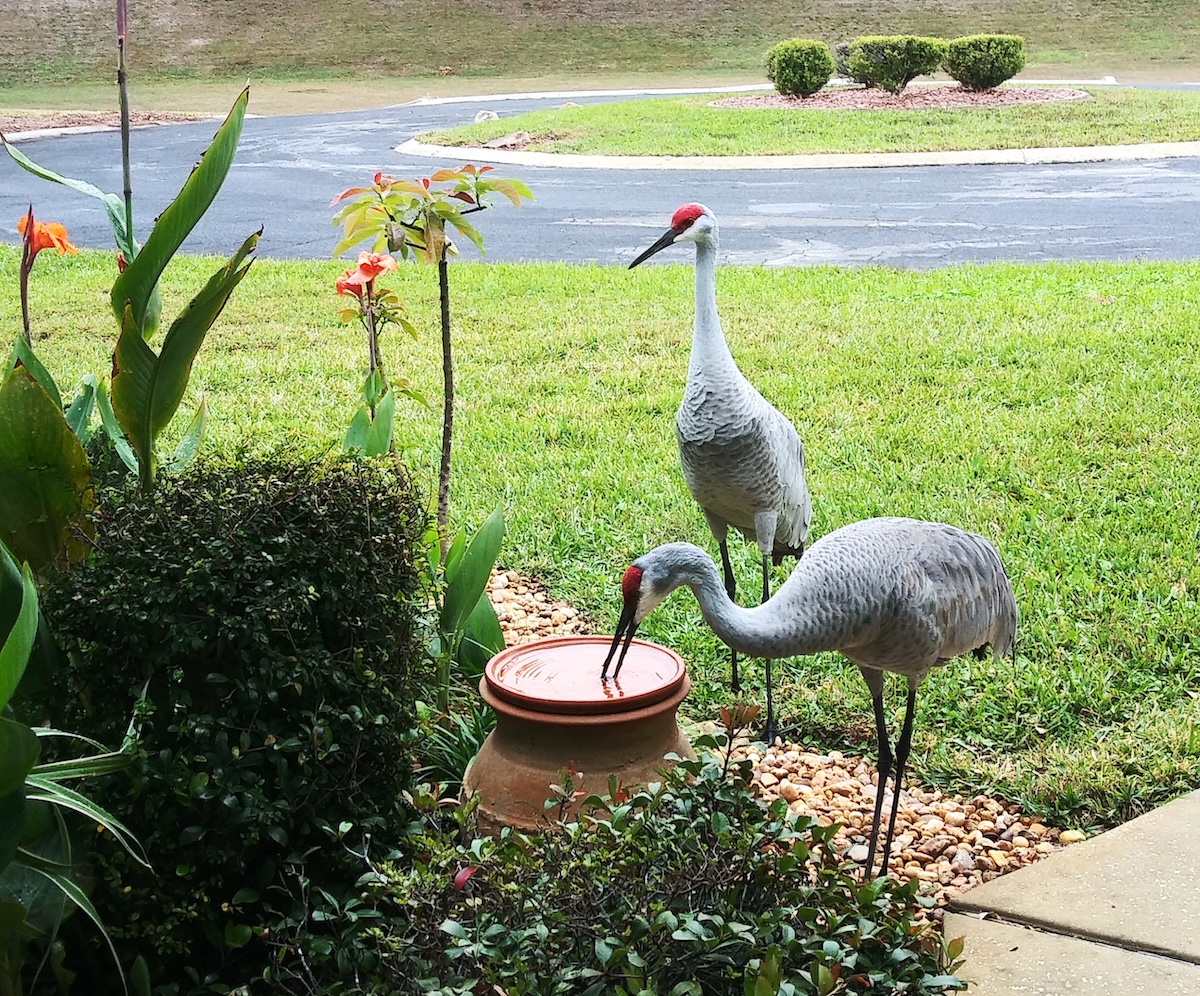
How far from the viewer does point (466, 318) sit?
8.70 meters

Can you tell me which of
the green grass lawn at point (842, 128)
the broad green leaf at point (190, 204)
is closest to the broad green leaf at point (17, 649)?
the broad green leaf at point (190, 204)

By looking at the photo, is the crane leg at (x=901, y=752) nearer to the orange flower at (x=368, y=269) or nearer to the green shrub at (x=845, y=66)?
the orange flower at (x=368, y=269)

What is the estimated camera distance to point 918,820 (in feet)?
11.7

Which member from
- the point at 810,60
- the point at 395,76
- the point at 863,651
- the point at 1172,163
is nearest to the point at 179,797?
the point at 863,651

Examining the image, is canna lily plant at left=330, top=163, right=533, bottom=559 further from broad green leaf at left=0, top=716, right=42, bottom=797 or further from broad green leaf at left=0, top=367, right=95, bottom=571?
broad green leaf at left=0, top=716, right=42, bottom=797

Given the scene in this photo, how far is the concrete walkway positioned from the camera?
2727mm

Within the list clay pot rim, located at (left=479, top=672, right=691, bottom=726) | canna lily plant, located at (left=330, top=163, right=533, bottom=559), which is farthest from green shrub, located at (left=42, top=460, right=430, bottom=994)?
canna lily plant, located at (left=330, top=163, right=533, bottom=559)

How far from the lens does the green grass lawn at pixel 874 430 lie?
158 inches

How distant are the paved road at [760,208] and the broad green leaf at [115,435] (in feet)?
23.9

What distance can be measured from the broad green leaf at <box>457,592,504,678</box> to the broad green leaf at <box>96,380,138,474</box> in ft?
3.60

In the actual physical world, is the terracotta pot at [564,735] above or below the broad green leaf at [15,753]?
below

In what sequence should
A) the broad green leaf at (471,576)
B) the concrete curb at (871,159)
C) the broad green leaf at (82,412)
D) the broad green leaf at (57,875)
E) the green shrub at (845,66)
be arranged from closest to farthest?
the broad green leaf at (57,875)
the broad green leaf at (471,576)
the broad green leaf at (82,412)
the concrete curb at (871,159)
the green shrub at (845,66)

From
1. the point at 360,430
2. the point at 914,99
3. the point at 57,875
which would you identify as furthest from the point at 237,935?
the point at 914,99

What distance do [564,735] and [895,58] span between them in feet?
69.1
